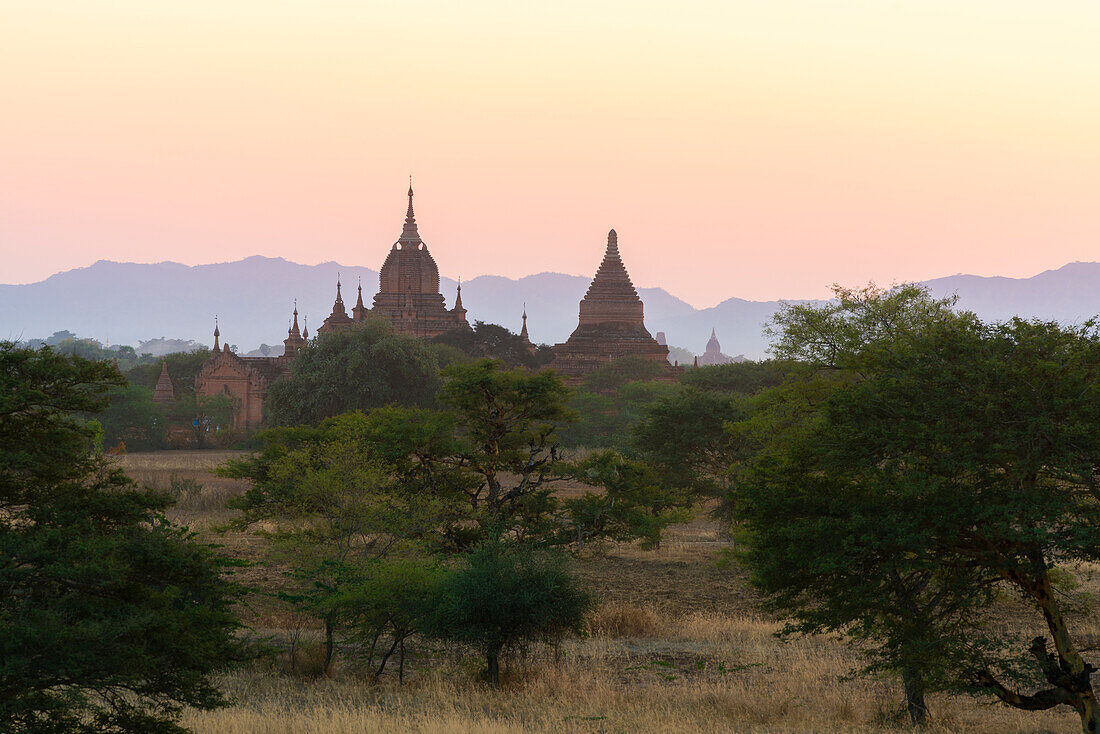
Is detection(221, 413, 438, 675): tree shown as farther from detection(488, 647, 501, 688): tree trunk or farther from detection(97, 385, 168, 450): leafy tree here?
detection(97, 385, 168, 450): leafy tree

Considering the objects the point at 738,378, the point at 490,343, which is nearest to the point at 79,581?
the point at 738,378

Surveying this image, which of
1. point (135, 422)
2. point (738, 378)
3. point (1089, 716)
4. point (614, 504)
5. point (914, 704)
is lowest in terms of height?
point (914, 704)

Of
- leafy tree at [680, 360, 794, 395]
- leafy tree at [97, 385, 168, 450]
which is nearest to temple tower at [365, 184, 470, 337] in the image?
leafy tree at [97, 385, 168, 450]

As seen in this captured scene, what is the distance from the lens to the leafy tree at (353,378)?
62.1 meters

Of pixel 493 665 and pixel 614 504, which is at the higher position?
pixel 614 504

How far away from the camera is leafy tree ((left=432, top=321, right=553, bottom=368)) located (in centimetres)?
9275

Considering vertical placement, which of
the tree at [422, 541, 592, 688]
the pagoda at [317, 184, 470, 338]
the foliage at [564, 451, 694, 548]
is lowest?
the tree at [422, 541, 592, 688]

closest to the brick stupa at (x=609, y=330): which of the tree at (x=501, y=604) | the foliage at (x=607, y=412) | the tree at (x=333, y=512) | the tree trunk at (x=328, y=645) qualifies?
the foliage at (x=607, y=412)

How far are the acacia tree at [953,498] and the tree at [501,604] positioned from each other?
441cm

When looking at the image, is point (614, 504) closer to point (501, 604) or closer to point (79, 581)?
point (501, 604)

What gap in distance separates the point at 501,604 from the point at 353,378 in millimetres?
44805

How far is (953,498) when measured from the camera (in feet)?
44.2

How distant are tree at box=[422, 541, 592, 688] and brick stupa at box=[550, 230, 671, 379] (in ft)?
231

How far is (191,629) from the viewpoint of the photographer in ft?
34.1
